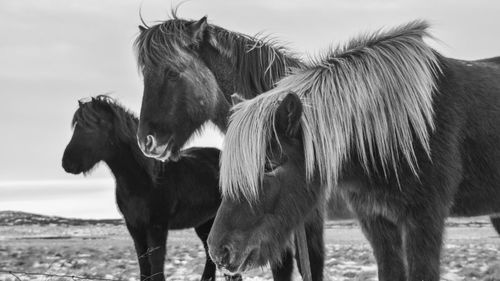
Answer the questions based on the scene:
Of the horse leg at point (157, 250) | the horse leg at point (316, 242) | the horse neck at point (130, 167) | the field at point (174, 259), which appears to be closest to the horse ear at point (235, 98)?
the horse leg at point (316, 242)

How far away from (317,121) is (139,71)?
2.67 metres

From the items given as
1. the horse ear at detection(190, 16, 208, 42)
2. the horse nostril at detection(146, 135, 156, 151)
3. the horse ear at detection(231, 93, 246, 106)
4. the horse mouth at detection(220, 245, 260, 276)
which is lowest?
the horse mouth at detection(220, 245, 260, 276)

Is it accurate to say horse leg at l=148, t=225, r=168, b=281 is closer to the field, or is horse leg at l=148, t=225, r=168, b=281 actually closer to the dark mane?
the field

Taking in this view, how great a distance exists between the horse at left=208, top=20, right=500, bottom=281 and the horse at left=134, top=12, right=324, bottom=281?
1441mm

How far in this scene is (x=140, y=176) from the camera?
26.9 ft

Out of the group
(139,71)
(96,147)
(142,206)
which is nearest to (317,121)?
(139,71)

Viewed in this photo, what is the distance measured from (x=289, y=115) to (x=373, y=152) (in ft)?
2.71

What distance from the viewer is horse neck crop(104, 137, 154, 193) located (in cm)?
813

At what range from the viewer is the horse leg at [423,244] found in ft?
14.3

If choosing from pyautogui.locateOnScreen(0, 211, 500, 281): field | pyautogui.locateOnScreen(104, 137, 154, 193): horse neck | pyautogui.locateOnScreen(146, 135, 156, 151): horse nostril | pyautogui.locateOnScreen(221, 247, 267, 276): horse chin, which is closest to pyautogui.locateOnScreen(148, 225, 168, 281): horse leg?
pyautogui.locateOnScreen(104, 137, 154, 193): horse neck

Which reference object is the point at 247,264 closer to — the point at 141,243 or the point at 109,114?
the point at 141,243

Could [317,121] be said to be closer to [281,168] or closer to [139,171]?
[281,168]

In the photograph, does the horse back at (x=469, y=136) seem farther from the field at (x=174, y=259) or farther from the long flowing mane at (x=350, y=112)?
the field at (x=174, y=259)

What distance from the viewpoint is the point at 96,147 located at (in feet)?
27.7
